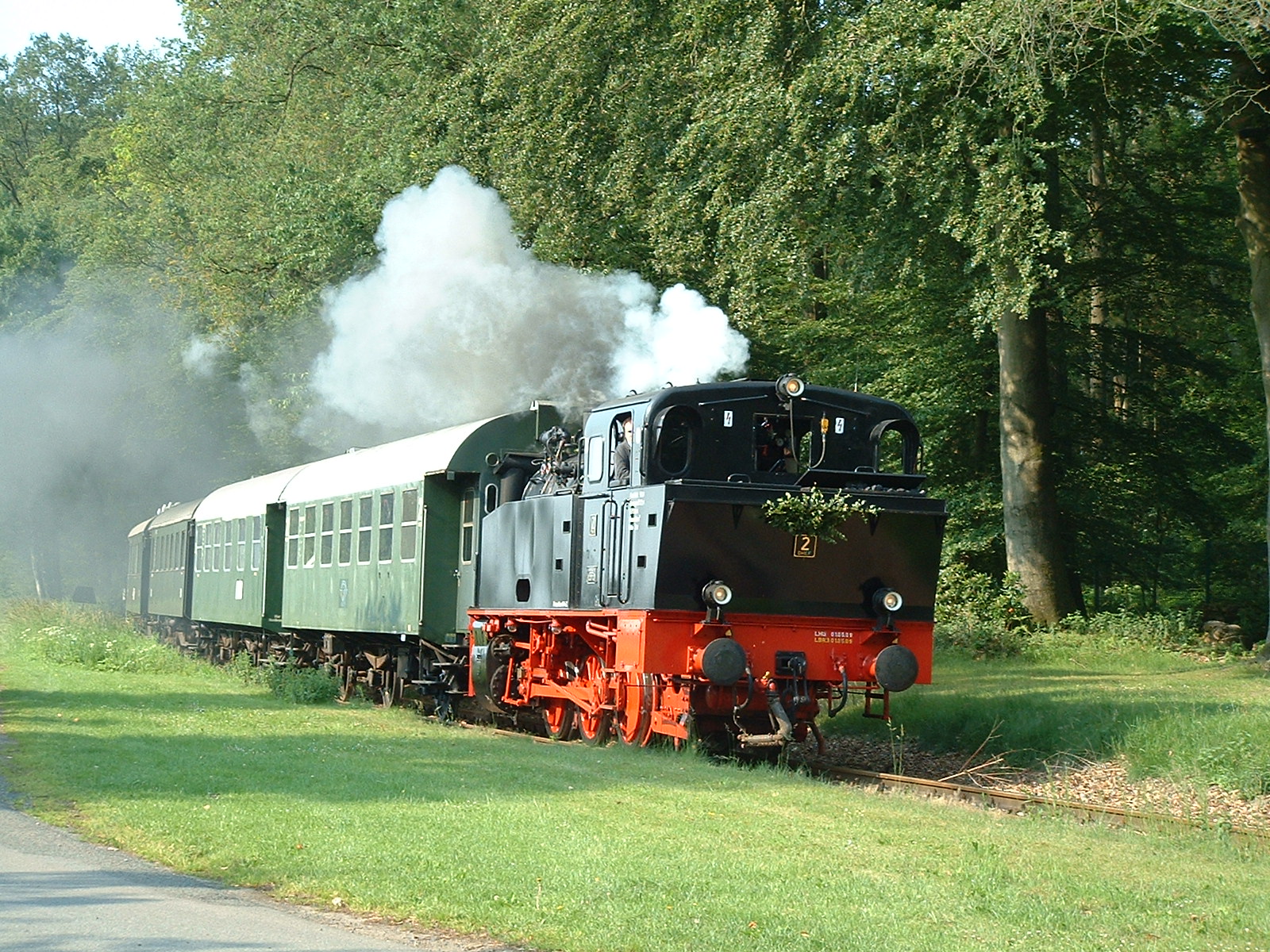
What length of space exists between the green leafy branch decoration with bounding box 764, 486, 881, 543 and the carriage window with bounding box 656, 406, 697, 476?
0.80 meters

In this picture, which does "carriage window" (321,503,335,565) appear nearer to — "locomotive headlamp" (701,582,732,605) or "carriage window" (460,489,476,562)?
"carriage window" (460,489,476,562)

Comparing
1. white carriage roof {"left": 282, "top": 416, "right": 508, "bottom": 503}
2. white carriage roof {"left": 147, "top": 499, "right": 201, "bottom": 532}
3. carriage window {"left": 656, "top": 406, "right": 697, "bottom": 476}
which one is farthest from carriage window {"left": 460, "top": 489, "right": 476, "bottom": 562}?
white carriage roof {"left": 147, "top": 499, "right": 201, "bottom": 532}

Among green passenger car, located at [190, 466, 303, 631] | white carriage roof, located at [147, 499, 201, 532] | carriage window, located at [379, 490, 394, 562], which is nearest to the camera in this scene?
carriage window, located at [379, 490, 394, 562]

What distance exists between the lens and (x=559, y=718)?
51.7ft

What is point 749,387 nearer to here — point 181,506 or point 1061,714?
point 1061,714

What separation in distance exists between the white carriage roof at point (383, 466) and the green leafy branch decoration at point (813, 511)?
17.2 ft

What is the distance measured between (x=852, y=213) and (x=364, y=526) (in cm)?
822

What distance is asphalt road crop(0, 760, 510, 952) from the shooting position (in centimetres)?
627

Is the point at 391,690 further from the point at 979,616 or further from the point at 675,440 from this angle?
the point at 979,616

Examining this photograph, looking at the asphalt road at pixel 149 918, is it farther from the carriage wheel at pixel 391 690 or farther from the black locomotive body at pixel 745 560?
the carriage wheel at pixel 391 690

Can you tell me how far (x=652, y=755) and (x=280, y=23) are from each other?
26.5m

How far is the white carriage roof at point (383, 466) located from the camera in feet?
57.2

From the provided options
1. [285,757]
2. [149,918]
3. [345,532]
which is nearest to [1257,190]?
[345,532]

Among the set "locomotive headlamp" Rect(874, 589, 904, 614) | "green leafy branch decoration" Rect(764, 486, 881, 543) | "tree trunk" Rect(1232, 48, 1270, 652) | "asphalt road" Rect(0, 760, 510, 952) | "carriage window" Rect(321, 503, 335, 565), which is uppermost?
"tree trunk" Rect(1232, 48, 1270, 652)
